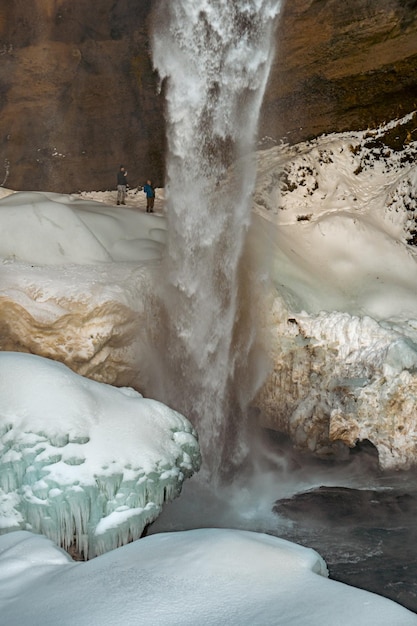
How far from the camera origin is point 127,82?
46.5 ft

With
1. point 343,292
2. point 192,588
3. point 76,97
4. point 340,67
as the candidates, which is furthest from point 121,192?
point 192,588

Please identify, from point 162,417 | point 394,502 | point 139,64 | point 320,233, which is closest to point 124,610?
point 162,417

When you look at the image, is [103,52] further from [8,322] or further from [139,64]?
[8,322]

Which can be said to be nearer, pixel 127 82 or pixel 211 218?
pixel 211 218

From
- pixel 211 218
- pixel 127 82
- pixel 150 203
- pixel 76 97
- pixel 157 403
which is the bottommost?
pixel 157 403

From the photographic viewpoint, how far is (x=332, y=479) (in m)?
9.57

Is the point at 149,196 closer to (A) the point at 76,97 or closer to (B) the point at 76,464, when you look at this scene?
(A) the point at 76,97

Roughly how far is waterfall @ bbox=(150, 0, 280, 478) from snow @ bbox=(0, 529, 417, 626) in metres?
5.12

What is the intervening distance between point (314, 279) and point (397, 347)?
1696mm

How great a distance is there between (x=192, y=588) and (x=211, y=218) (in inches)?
273

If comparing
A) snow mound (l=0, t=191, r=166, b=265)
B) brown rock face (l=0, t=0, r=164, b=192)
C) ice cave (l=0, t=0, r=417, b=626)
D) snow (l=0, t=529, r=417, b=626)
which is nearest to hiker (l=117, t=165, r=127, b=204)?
brown rock face (l=0, t=0, r=164, b=192)

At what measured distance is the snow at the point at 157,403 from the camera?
4.23 meters

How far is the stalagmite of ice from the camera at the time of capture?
6359mm

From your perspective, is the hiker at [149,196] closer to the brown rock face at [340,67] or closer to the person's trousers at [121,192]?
the person's trousers at [121,192]
